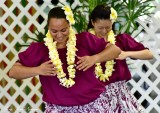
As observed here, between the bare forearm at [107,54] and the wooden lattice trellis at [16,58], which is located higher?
the bare forearm at [107,54]

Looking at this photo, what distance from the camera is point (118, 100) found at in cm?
235

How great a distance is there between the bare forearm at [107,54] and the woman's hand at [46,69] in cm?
21

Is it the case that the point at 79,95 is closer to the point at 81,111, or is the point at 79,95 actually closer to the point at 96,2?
the point at 81,111

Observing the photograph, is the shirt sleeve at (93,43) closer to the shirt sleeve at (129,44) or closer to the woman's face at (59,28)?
the woman's face at (59,28)

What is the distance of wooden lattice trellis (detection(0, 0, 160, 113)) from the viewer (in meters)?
3.27

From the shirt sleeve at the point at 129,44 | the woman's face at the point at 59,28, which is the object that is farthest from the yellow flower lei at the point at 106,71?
the woman's face at the point at 59,28

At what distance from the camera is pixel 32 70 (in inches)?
75.0

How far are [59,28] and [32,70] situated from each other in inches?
9.0

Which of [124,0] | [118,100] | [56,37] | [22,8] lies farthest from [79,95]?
[22,8]

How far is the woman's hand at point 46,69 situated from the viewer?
1880 mm

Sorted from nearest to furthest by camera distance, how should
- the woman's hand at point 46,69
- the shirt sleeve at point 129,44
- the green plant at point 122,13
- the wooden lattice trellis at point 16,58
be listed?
the woman's hand at point 46,69
the shirt sleeve at point 129,44
the green plant at point 122,13
the wooden lattice trellis at point 16,58

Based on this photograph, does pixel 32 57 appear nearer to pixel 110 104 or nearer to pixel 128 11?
pixel 110 104

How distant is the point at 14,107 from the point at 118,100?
1372 millimetres

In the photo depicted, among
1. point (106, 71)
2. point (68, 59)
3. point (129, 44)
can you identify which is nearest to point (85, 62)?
point (68, 59)
